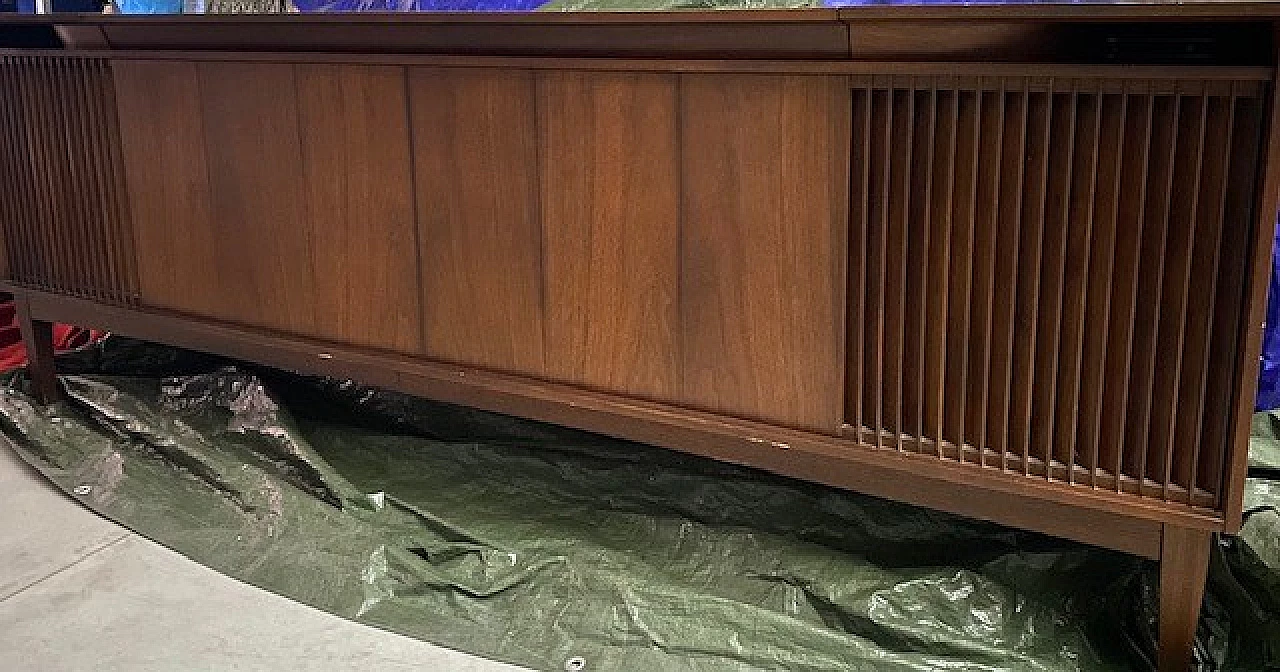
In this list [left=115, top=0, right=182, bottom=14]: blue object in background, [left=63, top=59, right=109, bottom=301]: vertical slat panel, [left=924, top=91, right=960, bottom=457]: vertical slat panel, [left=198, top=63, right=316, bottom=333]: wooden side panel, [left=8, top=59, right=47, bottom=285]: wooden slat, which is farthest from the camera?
[left=115, top=0, right=182, bottom=14]: blue object in background

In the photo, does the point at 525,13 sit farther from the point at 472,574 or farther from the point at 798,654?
the point at 798,654

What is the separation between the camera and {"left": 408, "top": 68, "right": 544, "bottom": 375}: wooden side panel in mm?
1659

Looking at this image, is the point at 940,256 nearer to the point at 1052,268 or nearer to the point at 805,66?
the point at 1052,268

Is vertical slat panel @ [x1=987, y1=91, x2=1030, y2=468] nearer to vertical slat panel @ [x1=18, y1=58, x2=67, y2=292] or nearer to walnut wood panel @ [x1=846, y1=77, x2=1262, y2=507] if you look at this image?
walnut wood panel @ [x1=846, y1=77, x2=1262, y2=507]

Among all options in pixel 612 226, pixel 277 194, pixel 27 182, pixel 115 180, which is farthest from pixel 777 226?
pixel 27 182

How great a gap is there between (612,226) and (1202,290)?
709 mm

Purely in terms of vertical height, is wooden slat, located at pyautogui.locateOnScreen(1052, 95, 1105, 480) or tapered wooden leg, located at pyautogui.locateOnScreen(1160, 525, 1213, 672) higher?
wooden slat, located at pyautogui.locateOnScreen(1052, 95, 1105, 480)

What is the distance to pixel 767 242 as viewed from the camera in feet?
4.87

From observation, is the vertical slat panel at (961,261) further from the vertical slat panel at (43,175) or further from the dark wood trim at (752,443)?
the vertical slat panel at (43,175)

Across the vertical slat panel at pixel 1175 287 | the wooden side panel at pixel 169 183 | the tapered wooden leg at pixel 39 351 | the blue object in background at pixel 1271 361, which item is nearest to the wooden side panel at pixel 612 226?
the vertical slat panel at pixel 1175 287

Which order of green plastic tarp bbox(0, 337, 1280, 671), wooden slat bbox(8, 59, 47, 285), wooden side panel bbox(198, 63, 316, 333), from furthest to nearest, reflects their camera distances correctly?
wooden slat bbox(8, 59, 47, 285), wooden side panel bbox(198, 63, 316, 333), green plastic tarp bbox(0, 337, 1280, 671)

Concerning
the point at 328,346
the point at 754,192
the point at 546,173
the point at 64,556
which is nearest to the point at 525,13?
the point at 546,173

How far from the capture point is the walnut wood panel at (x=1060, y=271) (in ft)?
4.01

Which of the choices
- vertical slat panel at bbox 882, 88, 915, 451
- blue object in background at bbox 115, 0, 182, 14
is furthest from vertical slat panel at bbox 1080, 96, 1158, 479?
blue object in background at bbox 115, 0, 182, 14
